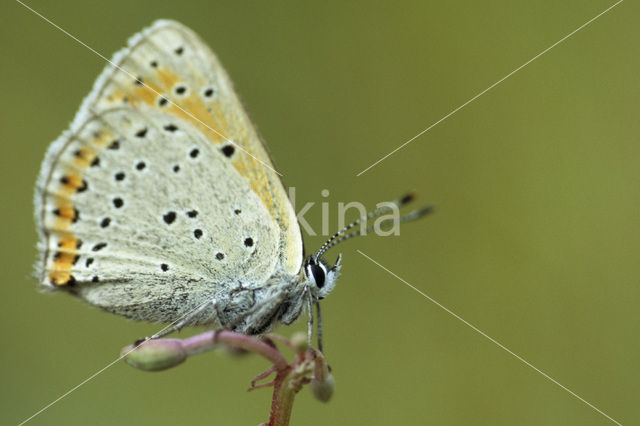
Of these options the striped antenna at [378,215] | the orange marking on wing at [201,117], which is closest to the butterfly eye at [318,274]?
the striped antenna at [378,215]

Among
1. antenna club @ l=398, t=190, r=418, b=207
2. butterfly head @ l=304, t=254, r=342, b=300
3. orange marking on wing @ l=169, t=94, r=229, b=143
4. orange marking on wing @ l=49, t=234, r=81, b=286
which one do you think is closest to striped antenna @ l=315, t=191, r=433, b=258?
antenna club @ l=398, t=190, r=418, b=207

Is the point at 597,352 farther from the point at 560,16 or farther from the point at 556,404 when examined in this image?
the point at 560,16

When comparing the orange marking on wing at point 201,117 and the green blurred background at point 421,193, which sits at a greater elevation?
the orange marking on wing at point 201,117

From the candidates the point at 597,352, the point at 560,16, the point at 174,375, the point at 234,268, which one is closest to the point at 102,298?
the point at 234,268

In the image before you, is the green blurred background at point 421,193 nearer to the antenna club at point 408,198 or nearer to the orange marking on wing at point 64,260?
the orange marking on wing at point 64,260

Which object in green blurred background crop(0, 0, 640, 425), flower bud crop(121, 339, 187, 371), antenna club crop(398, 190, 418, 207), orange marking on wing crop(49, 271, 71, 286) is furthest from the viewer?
green blurred background crop(0, 0, 640, 425)

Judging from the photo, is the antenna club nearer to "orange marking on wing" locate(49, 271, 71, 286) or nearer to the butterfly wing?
the butterfly wing
